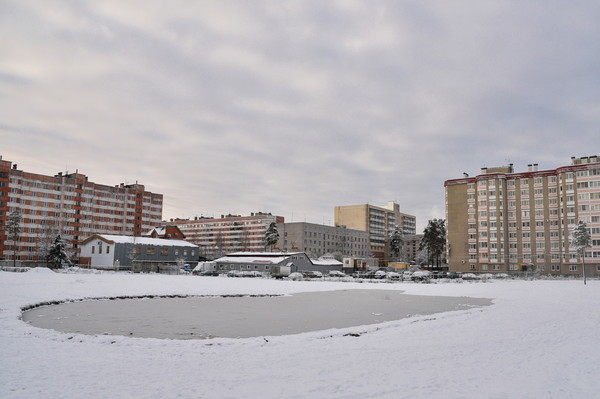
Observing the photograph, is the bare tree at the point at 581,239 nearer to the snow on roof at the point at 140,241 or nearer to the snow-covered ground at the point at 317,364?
the snow-covered ground at the point at 317,364

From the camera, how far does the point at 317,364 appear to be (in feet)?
52.5

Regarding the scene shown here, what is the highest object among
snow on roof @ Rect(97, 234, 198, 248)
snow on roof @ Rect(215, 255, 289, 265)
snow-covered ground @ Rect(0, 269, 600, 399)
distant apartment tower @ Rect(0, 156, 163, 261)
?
distant apartment tower @ Rect(0, 156, 163, 261)

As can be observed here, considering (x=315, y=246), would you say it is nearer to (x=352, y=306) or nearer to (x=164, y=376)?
(x=352, y=306)

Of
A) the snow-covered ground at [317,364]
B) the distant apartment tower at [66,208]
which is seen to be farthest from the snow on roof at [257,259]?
the snow-covered ground at [317,364]

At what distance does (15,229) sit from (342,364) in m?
111

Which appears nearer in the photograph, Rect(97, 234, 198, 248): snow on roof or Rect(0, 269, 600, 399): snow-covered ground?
Rect(0, 269, 600, 399): snow-covered ground

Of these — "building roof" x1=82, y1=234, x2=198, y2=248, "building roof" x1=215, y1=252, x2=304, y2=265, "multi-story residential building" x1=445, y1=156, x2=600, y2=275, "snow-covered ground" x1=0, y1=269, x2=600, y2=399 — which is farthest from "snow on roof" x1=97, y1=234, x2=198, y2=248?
"snow-covered ground" x1=0, y1=269, x2=600, y2=399

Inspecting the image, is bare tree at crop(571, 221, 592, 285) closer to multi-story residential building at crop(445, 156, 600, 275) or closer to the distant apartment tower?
multi-story residential building at crop(445, 156, 600, 275)

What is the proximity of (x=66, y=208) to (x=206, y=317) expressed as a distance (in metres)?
133

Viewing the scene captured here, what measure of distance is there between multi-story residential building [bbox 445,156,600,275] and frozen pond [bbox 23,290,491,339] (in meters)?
87.8

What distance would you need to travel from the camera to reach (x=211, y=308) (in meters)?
35.6

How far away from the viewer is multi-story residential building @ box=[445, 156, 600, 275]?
10875 centimetres

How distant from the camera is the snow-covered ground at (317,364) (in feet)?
41.5

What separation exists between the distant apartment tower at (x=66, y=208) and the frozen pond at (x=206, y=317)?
316 ft
